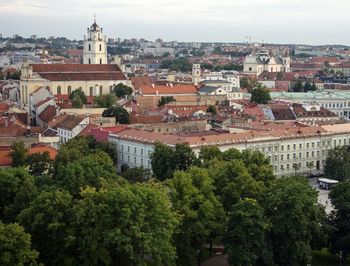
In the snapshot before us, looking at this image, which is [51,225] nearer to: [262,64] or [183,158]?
[183,158]

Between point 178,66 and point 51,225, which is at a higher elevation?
point 51,225

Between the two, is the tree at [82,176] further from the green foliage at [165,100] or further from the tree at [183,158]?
the green foliage at [165,100]

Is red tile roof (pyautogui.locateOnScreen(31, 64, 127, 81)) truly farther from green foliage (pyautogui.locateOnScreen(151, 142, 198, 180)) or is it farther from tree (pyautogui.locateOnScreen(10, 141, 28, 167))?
green foliage (pyautogui.locateOnScreen(151, 142, 198, 180))

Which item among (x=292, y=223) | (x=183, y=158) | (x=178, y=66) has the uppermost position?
(x=292, y=223)

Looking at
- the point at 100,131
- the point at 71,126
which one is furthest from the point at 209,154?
the point at 71,126

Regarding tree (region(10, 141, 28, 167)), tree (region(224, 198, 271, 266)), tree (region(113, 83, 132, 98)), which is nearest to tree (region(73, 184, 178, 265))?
tree (region(224, 198, 271, 266))

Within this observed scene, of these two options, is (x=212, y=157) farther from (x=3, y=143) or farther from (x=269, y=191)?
(x=3, y=143)
